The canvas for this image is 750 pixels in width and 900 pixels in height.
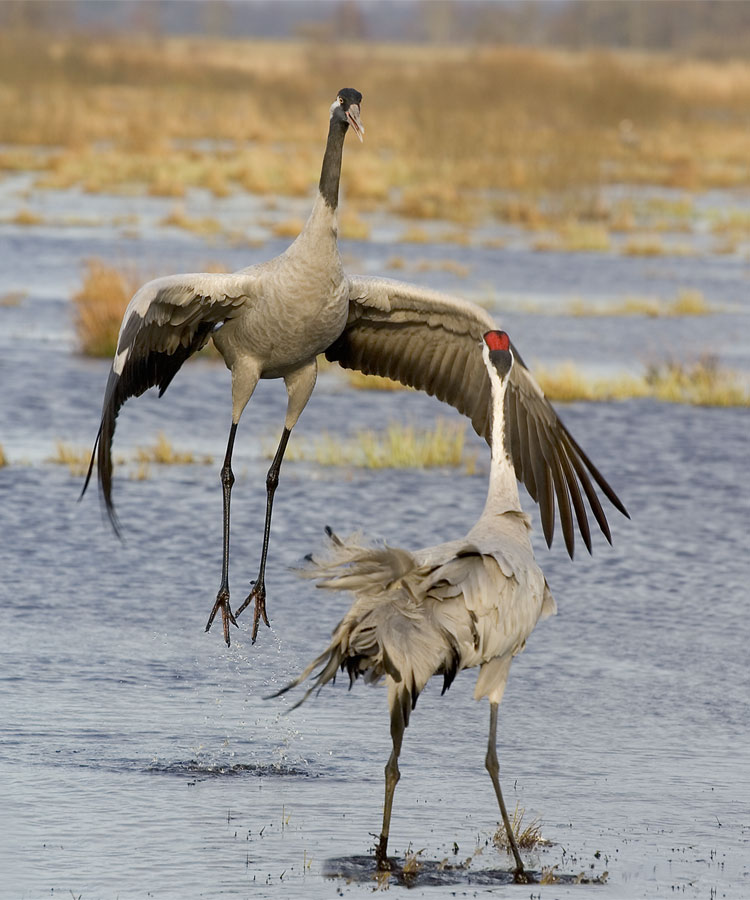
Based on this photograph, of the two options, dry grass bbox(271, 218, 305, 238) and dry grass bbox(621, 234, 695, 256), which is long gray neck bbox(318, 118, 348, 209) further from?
dry grass bbox(621, 234, 695, 256)

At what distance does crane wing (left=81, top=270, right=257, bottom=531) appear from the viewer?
20.6ft

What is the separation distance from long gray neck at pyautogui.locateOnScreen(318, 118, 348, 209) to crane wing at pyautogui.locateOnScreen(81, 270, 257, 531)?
44cm

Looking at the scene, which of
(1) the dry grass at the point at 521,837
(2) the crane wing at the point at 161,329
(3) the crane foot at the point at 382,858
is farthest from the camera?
(2) the crane wing at the point at 161,329

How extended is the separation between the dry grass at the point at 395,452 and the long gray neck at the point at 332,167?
13.0 ft

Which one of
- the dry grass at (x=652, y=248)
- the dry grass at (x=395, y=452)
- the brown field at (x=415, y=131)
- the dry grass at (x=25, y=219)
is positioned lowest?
the dry grass at (x=395, y=452)

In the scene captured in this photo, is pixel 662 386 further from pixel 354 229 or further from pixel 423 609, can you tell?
pixel 354 229

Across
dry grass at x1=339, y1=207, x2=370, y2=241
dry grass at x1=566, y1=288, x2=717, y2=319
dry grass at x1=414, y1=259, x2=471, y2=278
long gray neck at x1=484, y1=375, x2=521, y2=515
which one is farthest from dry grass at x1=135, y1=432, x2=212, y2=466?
dry grass at x1=339, y1=207, x2=370, y2=241

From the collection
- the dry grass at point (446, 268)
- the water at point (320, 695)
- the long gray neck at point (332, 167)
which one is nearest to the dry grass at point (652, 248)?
the dry grass at point (446, 268)

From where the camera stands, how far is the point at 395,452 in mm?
10578

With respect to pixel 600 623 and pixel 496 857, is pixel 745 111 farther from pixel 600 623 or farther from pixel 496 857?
pixel 496 857

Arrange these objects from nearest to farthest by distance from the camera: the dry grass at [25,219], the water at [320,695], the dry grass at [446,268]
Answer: the water at [320,695], the dry grass at [446,268], the dry grass at [25,219]

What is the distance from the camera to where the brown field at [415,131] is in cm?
2605

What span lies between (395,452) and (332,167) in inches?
161

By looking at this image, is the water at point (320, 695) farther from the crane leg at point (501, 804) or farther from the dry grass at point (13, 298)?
the dry grass at point (13, 298)
